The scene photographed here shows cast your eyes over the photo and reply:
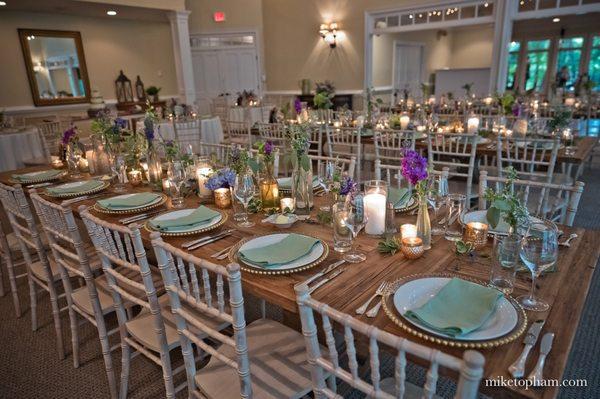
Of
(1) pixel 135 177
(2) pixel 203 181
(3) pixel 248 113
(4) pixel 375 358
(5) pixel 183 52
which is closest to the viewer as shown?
(4) pixel 375 358

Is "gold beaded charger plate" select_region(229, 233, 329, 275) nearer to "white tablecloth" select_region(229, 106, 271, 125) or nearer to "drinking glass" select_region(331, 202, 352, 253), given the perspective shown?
"drinking glass" select_region(331, 202, 352, 253)

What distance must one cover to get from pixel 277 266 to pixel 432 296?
1.60 feet

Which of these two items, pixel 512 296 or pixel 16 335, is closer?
pixel 512 296

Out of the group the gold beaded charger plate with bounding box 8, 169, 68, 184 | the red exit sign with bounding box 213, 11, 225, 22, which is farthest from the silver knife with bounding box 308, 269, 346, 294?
the red exit sign with bounding box 213, 11, 225, 22

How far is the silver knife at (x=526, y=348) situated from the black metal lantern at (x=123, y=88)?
8280 mm

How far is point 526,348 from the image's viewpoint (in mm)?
898

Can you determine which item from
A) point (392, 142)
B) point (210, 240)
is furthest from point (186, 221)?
point (392, 142)

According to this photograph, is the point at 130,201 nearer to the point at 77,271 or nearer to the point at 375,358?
the point at 77,271

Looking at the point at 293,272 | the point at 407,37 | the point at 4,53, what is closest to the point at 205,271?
the point at 293,272

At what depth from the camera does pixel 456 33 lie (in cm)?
1182

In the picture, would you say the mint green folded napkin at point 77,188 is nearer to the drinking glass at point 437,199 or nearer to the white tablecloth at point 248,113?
the drinking glass at point 437,199

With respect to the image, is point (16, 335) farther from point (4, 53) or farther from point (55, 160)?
point (4, 53)

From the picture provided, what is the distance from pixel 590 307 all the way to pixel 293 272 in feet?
6.85

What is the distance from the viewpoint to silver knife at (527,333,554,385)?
0.83 m
